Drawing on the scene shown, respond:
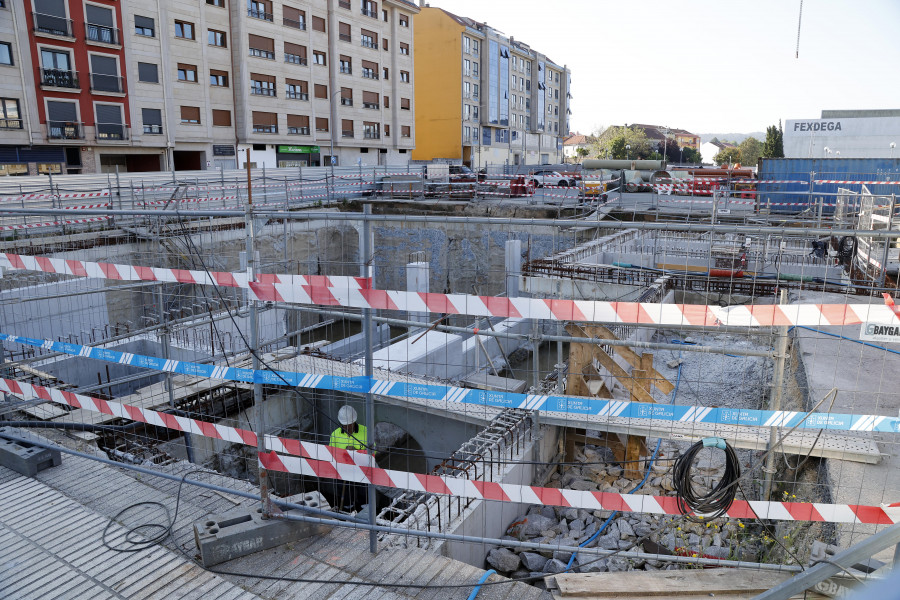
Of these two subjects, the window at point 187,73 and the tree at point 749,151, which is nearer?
the window at point 187,73

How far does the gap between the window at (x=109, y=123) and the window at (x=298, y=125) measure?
423 inches

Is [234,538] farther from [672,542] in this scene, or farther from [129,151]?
[129,151]

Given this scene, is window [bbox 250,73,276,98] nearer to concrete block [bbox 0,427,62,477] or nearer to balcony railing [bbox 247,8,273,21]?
balcony railing [bbox 247,8,273,21]

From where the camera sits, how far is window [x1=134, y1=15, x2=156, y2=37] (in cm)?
3050

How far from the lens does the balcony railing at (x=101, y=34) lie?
94.2 ft

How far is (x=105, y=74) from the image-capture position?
1164 inches

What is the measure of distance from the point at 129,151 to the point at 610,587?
33779mm

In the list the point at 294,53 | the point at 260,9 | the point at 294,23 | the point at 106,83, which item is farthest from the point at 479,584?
the point at 294,23

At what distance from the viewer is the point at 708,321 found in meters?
3.70

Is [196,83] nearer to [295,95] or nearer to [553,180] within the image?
[295,95]

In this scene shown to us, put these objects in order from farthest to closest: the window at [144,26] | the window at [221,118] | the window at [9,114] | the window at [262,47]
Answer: the window at [262,47] → the window at [221,118] → the window at [144,26] → the window at [9,114]

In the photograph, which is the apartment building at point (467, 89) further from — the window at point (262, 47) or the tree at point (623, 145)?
the window at point (262, 47)

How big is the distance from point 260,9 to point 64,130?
45.4 ft

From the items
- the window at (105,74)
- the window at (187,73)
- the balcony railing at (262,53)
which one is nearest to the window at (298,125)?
the balcony railing at (262,53)
